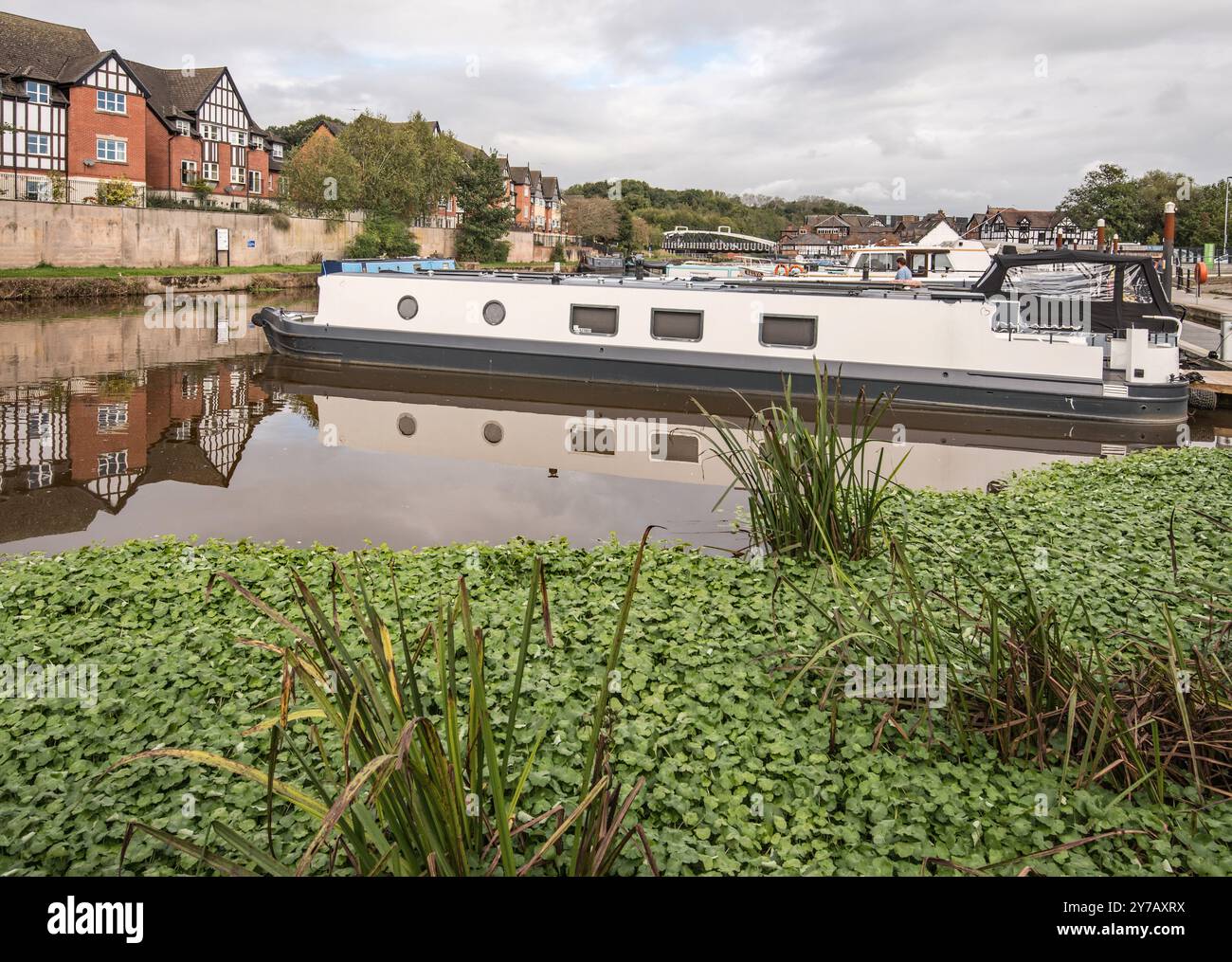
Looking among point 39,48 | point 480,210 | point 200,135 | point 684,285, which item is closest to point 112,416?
point 684,285

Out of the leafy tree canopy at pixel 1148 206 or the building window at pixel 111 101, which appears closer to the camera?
the building window at pixel 111 101

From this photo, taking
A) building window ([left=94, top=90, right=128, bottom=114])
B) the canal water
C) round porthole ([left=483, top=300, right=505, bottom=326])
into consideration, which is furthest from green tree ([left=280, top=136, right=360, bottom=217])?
round porthole ([left=483, top=300, right=505, bottom=326])

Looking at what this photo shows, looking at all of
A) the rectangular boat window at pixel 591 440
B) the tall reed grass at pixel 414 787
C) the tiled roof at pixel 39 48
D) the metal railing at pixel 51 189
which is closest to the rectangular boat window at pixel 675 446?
the rectangular boat window at pixel 591 440

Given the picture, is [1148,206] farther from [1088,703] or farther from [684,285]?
[1088,703]

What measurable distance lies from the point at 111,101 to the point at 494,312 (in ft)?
109

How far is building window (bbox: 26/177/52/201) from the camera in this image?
3625 centimetres

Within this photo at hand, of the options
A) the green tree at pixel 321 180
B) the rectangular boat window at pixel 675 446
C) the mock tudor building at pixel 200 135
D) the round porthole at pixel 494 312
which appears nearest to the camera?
the rectangular boat window at pixel 675 446

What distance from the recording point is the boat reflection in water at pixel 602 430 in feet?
34.3

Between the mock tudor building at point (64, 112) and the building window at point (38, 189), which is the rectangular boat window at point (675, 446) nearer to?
the building window at point (38, 189)

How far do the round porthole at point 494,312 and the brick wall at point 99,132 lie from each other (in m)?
31.7

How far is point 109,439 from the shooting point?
35.6ft
